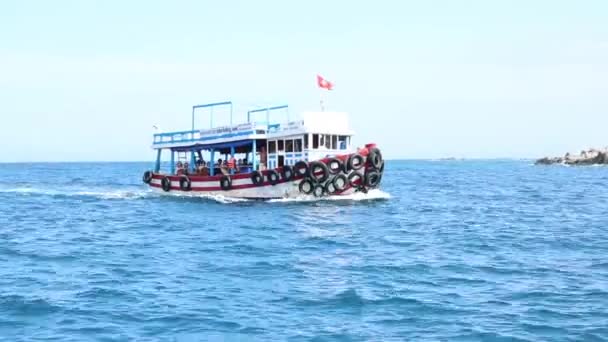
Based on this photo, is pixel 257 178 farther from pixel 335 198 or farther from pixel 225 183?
pixel 335 198

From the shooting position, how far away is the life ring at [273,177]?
1283 inches

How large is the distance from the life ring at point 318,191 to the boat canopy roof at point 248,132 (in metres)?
2.74

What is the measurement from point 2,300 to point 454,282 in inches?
351

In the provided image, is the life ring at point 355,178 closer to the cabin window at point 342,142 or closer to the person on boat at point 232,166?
the cabin window at point 342,142

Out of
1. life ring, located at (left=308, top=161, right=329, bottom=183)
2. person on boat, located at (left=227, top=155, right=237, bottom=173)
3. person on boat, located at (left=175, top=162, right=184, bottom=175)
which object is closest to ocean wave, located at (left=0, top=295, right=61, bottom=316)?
life ring, located at (left=308, top=161, right=329, bottom=183)

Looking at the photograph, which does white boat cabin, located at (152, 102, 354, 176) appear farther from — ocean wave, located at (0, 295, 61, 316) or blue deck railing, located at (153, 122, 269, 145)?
ocean wave, located at (0, 295, 61, 316)

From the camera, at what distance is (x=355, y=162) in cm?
3183

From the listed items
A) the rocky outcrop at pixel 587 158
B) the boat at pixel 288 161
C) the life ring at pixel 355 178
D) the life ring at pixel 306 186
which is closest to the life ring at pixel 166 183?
the boat at pixel 288 161

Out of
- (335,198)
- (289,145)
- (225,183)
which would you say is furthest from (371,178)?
(225,183)

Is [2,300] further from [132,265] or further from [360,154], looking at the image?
Result: [360,154]

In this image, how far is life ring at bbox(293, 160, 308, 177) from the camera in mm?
31609

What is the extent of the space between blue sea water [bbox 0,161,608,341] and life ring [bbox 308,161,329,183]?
10.7 feet

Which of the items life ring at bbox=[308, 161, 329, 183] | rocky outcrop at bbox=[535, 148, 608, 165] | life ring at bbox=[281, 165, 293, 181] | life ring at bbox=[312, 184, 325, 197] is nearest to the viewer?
life ring at bbox=[308, 161, 329, 183]

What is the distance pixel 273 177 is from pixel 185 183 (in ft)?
23.8
